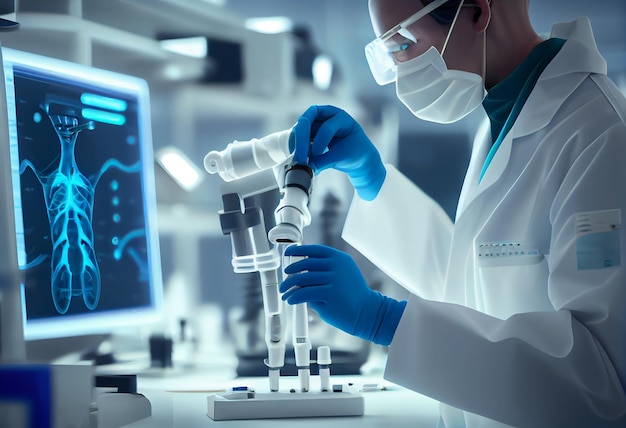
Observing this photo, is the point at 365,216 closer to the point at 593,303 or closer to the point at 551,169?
the point at 551,169

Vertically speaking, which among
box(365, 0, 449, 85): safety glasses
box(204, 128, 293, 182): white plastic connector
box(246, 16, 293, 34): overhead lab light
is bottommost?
box(204, 128, 293, 182): white plastic connector

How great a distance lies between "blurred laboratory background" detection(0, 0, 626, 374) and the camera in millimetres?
1985

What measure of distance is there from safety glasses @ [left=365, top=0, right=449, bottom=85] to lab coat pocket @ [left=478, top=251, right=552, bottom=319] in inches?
19.5

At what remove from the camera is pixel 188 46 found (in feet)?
6.67

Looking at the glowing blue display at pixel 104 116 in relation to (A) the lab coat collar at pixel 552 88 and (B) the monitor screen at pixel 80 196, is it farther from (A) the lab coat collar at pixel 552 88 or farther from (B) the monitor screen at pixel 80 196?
(A) the lab coat collar at pixel 552 88

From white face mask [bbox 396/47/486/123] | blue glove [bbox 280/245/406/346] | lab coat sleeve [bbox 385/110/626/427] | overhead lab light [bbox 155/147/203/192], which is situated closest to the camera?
lab coat sleeve [bbox 385/110/626/427]

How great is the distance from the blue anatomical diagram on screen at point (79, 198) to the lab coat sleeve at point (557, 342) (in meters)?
0.65

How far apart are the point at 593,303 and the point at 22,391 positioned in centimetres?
77

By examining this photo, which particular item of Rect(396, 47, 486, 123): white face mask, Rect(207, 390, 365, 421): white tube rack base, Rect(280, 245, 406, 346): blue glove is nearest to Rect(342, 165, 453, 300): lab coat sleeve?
Rect(396, 47, 486, 123): white face mask

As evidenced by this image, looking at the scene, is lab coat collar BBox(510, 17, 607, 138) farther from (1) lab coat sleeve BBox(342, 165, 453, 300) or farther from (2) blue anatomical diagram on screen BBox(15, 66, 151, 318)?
(2) blue anatomical diagram on screen BBox(15, 66, 151, 318)

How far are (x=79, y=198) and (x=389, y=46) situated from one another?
2.41 feet

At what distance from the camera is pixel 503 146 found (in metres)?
1.15

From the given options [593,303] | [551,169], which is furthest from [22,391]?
[551,169]

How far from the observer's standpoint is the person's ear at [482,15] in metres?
1.16
